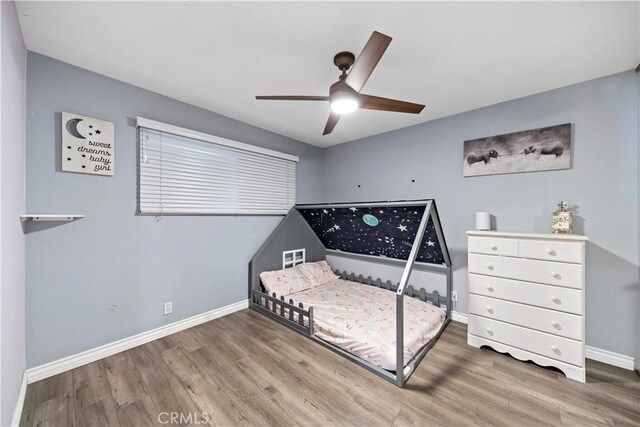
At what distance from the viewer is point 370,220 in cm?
Answer: 262

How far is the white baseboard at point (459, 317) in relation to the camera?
256 cm

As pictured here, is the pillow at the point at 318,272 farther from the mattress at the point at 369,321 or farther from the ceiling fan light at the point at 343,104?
the ceiling fan light at the point at 343,104

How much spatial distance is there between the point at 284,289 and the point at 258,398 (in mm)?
1415

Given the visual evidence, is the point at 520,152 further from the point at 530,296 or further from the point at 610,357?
the point at 610,357

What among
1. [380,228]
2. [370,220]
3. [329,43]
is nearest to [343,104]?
[329,43]

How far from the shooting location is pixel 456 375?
5.73 ft

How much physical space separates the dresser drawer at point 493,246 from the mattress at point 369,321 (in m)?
0.81

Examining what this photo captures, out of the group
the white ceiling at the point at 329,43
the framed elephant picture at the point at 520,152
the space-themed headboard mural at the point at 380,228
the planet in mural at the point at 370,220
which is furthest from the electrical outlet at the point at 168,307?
the framed elephant picture at the point at 520,152

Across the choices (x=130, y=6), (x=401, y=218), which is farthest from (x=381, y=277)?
(x=130, y=6)

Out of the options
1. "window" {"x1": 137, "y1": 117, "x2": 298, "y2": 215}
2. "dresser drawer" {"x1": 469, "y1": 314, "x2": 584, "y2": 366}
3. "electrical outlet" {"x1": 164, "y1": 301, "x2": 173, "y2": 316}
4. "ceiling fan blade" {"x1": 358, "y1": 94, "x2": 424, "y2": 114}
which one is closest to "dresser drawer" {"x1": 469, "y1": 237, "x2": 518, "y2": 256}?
"dresser drawer" {"x1": 469, "y1": 314, "x2": 584, "y2": 366}

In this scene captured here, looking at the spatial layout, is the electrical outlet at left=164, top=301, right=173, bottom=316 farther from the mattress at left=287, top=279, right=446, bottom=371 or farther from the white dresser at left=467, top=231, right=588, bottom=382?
the white dresser at left=467, top=231, right=588, bottom=382

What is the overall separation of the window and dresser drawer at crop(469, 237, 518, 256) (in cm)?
223

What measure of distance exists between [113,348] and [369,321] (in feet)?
7.12

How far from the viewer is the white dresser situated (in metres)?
1.72
